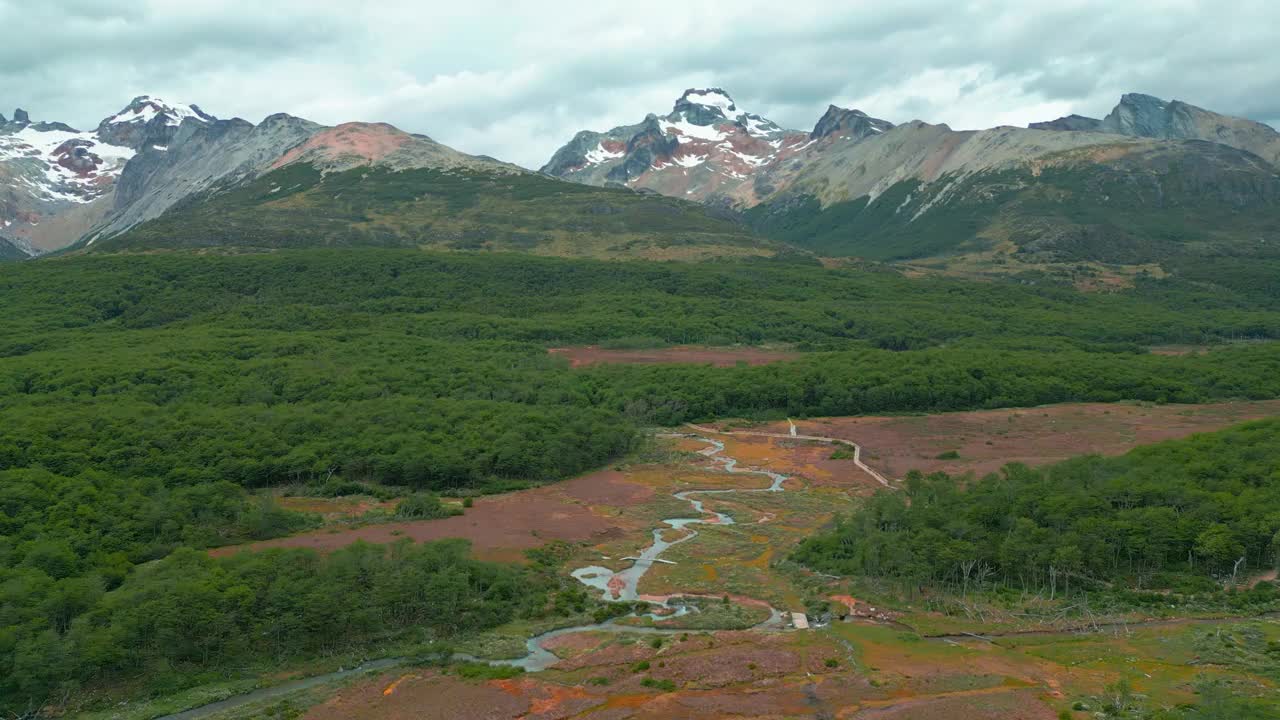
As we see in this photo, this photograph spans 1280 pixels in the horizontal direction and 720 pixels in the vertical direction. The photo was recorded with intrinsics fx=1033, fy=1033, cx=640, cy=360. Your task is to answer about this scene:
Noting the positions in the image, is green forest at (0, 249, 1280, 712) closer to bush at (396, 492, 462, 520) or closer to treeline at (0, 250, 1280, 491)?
treeline at (0, 250, 1280, 491)

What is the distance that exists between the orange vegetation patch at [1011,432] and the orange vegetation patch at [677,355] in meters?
35.5

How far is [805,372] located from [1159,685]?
103706 millimetres

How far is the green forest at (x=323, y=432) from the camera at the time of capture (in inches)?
2242

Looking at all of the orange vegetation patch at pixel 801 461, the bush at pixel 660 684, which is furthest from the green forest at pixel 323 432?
the bush at pixel 660 684

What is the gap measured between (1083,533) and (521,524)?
43775 mm

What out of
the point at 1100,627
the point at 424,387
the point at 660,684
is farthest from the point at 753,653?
the point at 424,387

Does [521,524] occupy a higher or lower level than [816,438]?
lower

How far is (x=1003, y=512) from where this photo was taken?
72.4 metres

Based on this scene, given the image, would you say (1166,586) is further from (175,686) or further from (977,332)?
(977,332)

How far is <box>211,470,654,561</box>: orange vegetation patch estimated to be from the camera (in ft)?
259

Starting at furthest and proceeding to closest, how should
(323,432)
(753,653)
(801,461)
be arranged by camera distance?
1. (801,461)
2. (323,432)
3. (753,653)

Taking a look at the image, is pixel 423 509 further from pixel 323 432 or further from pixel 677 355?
pixel 677 355

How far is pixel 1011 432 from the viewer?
416ft

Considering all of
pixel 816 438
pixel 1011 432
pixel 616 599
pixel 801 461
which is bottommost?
pixel 616 599
